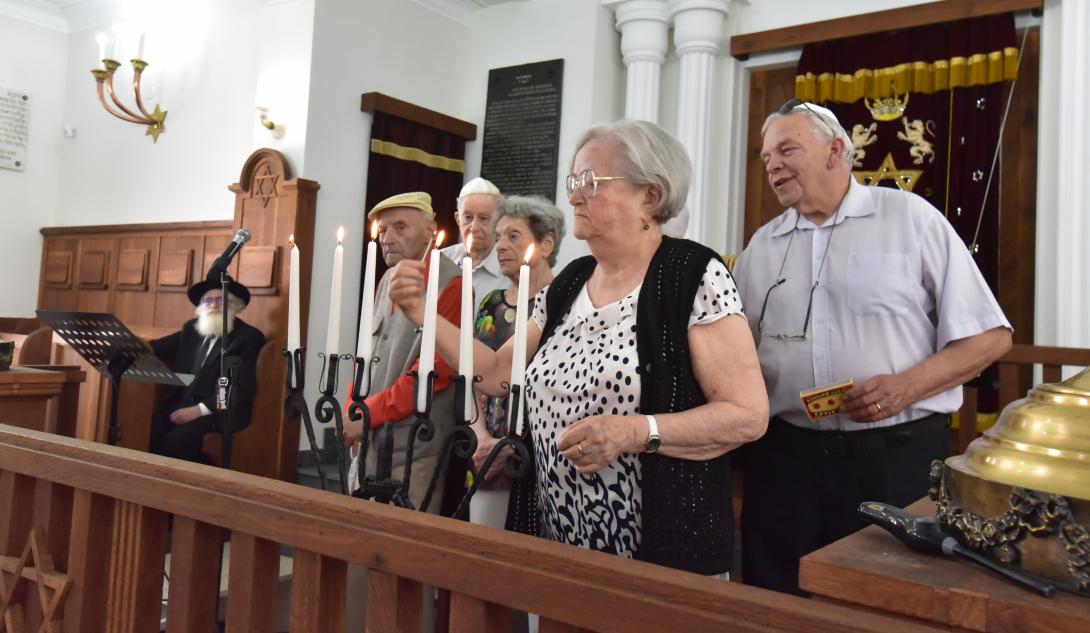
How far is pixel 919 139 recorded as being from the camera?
4695 millimetres

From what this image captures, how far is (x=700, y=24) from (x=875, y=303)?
3.90 m

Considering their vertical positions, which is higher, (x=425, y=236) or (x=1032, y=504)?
(x=425, y=236)

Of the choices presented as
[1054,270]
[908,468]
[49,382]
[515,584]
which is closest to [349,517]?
[515,584]

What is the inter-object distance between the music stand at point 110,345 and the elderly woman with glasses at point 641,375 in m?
1.92

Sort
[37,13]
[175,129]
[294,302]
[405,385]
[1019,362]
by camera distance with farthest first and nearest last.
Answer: [37,13] < [175,129] < [1019,362] < [405,385] < [294,302]

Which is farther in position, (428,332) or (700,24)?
(700,24)

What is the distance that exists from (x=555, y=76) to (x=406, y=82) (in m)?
1.07

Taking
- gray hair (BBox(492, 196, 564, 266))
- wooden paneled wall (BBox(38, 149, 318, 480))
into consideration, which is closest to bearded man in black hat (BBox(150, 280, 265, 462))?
wooden paneled wall (BBox(38, 149, 318, 480))

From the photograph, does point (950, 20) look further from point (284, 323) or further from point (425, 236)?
point (284, 323)

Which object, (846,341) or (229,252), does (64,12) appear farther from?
(846,341)

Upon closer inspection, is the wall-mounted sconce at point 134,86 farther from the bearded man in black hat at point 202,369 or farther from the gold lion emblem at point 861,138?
the gold lion emblem at point 861,138

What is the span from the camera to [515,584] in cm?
77

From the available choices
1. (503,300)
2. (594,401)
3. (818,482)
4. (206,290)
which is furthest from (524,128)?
(594,401)

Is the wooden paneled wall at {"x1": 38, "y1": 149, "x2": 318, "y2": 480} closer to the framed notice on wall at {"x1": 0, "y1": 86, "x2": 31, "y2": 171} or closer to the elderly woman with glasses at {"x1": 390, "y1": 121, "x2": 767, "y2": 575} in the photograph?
the framed notice on wall at {"x1": 0, "y1": 86, "x2": 31, "y2": 171}
